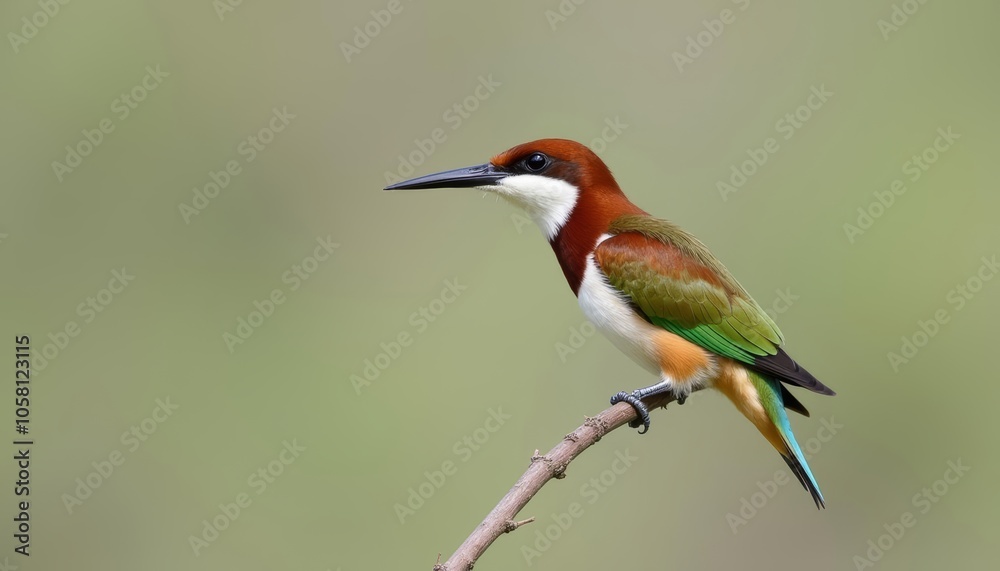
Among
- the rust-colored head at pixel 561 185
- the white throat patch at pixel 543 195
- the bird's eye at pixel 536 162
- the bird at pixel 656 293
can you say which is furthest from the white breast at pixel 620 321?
the bird's eye at pixel 536 162

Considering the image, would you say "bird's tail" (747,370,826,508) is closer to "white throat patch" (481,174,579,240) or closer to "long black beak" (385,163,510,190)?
"white throat patch" (481,174,579,240)

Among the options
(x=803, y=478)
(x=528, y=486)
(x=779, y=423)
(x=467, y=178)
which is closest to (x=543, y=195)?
(x=467, y=178)

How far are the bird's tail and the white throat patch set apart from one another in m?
1.00

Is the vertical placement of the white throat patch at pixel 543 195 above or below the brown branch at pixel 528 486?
above

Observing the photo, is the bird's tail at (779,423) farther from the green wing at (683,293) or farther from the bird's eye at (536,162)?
the bird's eye at (536,162)

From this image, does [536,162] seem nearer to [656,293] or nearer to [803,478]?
[656,293]

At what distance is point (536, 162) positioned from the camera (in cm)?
435

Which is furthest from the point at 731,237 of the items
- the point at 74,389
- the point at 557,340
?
the point at 74,389

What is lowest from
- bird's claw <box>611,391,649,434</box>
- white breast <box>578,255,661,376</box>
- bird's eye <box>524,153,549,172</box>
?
bird's claw <box>611,391,649,434</box>

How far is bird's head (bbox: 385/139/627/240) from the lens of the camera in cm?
432

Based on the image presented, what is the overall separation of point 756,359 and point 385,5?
4.58 m

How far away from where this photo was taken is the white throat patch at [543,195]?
4316 mm

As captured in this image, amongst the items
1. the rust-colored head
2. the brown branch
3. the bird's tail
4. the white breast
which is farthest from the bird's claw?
the rust-colored head

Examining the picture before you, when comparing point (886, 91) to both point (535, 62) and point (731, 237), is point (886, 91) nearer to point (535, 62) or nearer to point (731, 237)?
point (731, 237)
